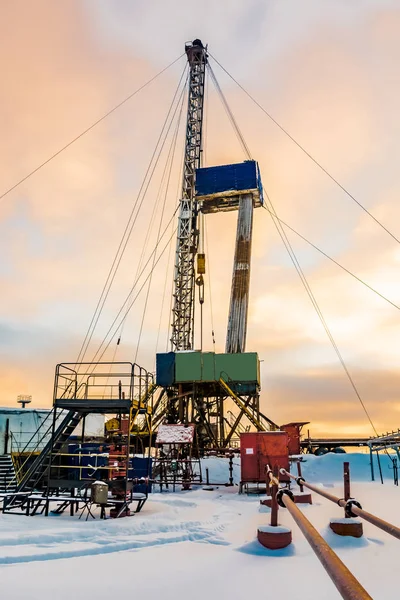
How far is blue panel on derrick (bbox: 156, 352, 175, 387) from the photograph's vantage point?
36062 millimetres

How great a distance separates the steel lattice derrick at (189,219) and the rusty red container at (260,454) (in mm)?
24103

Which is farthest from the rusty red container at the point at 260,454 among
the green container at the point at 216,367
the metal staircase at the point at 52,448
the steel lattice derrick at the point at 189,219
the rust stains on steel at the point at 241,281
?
the steel lattice derrick at the point at 189,219

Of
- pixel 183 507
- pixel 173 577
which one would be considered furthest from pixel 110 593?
pixel 183 507

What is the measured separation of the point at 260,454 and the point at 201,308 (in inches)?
1008

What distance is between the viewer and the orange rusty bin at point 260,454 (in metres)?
18.4

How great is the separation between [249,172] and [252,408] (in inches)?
815

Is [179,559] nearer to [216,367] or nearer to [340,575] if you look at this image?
[340,575]

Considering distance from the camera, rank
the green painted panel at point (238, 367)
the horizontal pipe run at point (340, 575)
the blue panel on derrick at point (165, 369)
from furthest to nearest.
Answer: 1. the blue panel on derrick at point (165, 369)
2. the green painted panel at point (238, 367)
3. the horizontal pipe run at point (340, 575)

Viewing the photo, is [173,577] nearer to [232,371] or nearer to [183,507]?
[183,507]

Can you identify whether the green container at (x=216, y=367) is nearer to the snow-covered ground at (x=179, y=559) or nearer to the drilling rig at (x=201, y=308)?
the drilling rig at (x=201, y=308)

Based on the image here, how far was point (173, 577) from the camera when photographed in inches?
251

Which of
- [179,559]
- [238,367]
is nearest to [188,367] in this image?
[238,367]

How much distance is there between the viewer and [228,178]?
42.6 meters

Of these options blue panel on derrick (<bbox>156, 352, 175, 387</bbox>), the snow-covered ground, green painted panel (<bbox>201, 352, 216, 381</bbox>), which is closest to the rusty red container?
the snow-covered ground
